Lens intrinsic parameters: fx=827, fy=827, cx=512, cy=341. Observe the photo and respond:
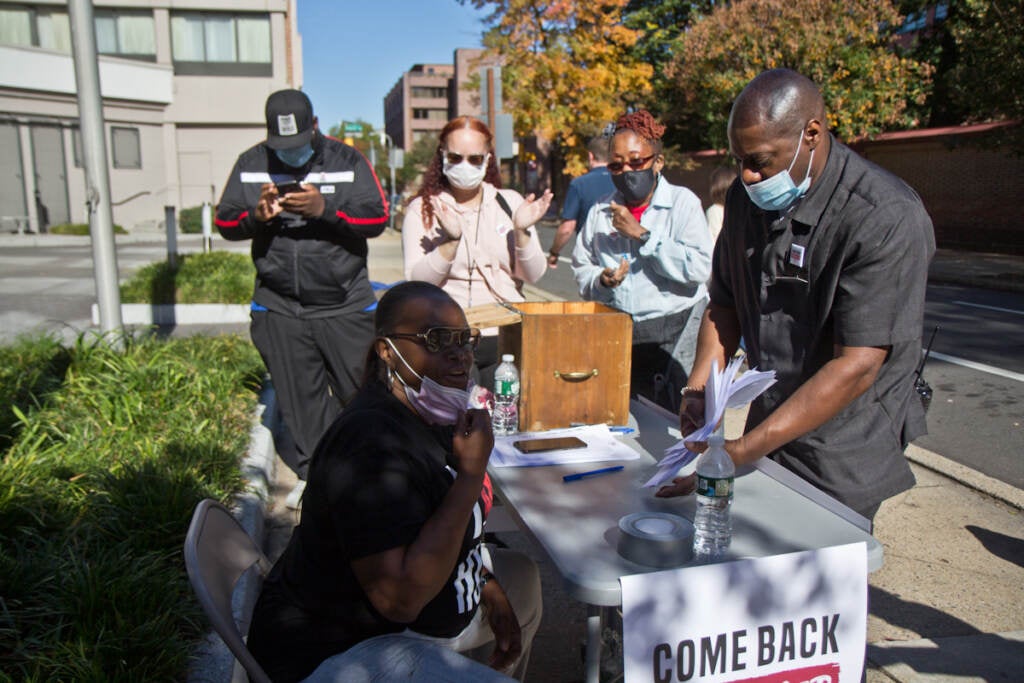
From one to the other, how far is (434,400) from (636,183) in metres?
2.13

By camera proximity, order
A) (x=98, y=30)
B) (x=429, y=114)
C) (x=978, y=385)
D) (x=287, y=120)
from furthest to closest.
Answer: (x=429, y=114), (x=98, y=30), (x=978, y=385), (x=287, y=120)

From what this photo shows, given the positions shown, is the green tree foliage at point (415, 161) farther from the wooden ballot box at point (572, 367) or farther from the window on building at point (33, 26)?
the wooden ballot box at point (572, 367)

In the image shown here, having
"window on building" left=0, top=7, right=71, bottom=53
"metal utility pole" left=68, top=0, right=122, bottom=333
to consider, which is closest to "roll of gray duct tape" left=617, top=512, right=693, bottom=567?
"metal utility pole" left=68, top=0, right=122, bottom=333

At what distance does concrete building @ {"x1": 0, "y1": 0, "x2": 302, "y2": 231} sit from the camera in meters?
30.5

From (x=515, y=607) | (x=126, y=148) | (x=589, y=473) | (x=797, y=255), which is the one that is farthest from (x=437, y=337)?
(x=126, y=148)

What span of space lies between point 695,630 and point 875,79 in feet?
74.4

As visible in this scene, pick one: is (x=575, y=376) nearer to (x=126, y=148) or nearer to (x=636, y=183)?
(x=636, y=183)

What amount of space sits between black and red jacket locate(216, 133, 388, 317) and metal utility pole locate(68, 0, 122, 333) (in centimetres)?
217

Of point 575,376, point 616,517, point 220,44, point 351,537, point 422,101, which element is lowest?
point 616,517

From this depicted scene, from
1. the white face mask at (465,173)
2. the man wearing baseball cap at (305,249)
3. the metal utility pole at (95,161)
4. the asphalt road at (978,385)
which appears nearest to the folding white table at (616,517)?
the white face mask at (465,173)

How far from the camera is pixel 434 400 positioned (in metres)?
2.23

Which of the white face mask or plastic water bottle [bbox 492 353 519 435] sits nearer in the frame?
plastic water bottle [bbox 492 353 519 435]

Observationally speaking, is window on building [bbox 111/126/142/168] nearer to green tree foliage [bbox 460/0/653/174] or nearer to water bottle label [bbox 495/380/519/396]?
green tree foliage [bbox 460/0/653/174]

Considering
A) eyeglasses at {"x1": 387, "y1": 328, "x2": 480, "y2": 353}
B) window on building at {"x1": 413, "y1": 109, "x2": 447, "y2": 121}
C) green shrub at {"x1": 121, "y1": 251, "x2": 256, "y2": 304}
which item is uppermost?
window on building at {"x1": 413, "y1": 109, "x2": 447, "y2": 121}
